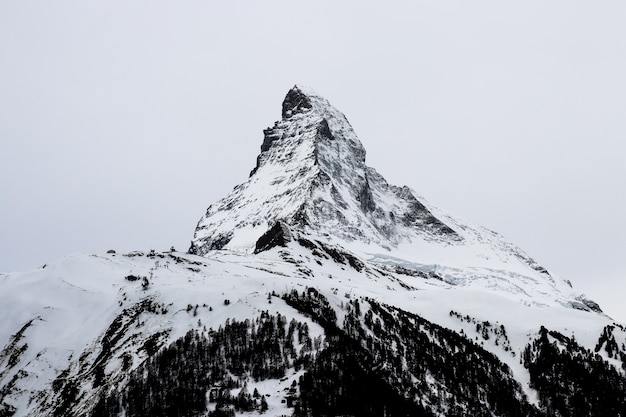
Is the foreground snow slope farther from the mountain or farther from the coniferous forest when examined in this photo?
the coniferous forest

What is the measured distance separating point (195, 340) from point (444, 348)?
6187cm

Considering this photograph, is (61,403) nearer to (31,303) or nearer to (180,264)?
(31,303)

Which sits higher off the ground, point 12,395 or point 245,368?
point 245,368

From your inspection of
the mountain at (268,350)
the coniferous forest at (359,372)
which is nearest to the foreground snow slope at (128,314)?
the mountain at (268,350)

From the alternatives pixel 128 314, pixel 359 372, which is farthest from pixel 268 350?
pixel 128 314

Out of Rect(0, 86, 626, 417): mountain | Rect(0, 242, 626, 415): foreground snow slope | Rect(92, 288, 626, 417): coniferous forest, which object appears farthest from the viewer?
Rect(0, 242, 626, 415): foreground snow slope

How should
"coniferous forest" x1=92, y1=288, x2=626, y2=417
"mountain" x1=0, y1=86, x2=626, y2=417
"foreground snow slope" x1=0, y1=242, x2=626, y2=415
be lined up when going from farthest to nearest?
"foreground snow slope" x1=0, y1=242, x2=626, y2=415 < "mountain" x1=0, y1=86, x2=626, y2=417 < "coniferous forest" x1=92, y1=288, x2=626, y2=417

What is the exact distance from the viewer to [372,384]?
12344cm

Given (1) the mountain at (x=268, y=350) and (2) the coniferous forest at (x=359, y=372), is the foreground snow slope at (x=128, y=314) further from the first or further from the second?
(2) the coniferous forest at (x=359, y=372)

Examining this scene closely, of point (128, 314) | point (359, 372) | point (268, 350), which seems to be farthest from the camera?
point (128, 314)

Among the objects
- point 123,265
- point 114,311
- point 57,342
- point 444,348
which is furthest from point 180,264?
point 444,348

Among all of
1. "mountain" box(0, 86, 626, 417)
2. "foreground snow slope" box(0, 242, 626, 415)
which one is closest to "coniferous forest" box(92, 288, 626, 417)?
"mountain" box(0, 86, 626, 417)

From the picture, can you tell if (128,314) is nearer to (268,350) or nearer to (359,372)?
(268,350)

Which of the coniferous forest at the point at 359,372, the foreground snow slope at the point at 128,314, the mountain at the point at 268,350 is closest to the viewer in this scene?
the coniferous forest at the point at 359,372
